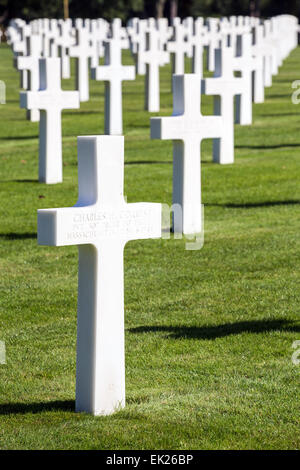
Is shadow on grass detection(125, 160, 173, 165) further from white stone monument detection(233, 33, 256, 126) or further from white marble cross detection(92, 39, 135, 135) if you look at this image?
white stone monument detection(233, 33, 256, 126)

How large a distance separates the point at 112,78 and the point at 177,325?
11.4 meters

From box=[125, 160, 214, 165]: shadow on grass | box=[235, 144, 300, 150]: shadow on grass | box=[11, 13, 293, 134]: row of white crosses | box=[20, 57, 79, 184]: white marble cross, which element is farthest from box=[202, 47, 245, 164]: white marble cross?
box=[11, 13, 293, 134]: row of white crosses

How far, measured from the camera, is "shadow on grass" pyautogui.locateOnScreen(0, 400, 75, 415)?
18.1ft

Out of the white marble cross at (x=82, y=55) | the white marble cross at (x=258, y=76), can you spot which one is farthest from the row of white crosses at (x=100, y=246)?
the white marble cross at (x=82, y=55)

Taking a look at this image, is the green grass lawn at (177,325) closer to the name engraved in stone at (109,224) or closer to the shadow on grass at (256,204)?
the shadow on grass at (256,204)

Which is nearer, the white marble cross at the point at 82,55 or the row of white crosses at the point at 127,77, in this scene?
the row of white crosses at the point at 127,77

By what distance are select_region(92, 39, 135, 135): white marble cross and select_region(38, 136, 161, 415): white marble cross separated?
502 inches

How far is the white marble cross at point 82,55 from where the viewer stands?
24047 mm

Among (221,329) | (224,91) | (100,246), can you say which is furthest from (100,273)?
(224,91)

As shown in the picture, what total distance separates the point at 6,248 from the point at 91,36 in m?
22.1

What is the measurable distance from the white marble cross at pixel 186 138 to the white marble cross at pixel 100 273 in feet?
15.3

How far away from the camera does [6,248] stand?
386 inches

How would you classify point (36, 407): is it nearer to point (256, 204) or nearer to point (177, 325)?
point (177, 325)

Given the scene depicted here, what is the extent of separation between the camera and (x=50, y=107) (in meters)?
13.4
